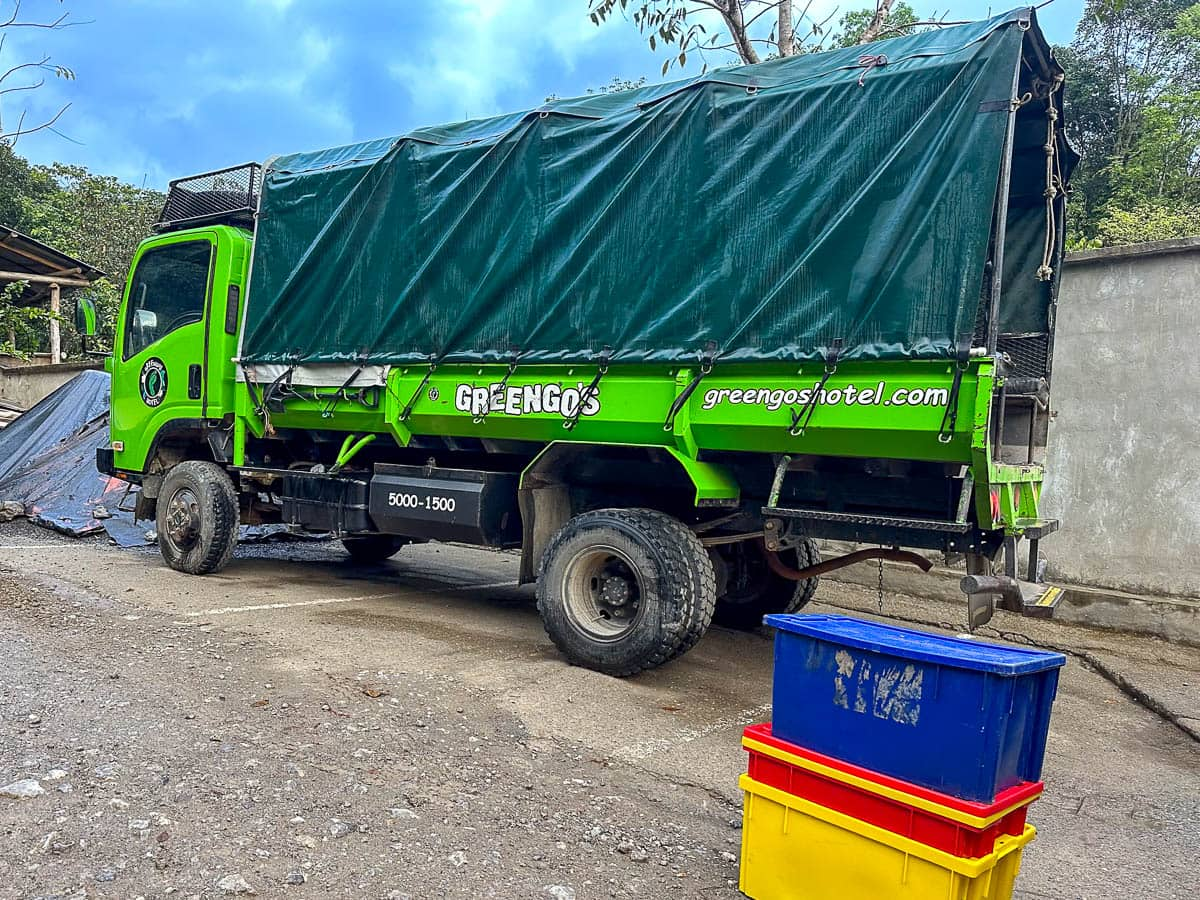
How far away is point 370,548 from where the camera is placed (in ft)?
30.2

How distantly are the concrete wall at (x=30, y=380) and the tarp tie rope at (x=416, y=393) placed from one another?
1107cm

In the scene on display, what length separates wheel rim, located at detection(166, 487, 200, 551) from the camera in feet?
25.4

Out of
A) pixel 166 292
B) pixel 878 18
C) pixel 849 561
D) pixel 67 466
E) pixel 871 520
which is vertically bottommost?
pixel 67 466

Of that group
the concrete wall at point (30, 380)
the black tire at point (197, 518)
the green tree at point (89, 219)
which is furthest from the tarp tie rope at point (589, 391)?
the green tree at point (89, 219)

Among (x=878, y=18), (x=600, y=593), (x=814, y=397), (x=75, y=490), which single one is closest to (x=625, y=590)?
(x=600, y=593)

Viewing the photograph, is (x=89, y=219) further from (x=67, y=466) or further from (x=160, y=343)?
(x=160, y=343)

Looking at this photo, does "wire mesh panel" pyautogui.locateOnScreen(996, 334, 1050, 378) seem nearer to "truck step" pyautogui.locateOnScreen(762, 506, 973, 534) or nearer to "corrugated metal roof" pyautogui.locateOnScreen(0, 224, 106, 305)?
"truck step" pyautogui.locateOnScreen(762, 506, 973, 534)

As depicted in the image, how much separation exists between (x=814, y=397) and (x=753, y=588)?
7.68ft

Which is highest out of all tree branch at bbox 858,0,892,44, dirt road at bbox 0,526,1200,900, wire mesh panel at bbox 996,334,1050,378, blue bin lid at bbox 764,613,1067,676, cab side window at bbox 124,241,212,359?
tree branch at bbox 858,0,892,44

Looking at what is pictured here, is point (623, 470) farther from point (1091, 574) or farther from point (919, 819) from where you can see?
point (1091, 574)

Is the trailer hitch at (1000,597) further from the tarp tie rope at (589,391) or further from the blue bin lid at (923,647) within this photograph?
the tarp tie rope at (589,391)

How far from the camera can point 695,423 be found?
16.5 ft

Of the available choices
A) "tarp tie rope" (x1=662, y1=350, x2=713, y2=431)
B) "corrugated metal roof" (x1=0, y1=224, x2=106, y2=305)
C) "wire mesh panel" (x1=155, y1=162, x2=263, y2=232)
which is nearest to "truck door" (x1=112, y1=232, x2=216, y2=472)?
"wire mesh panel" (x1=155, y1=162, x2=263, y2=232)

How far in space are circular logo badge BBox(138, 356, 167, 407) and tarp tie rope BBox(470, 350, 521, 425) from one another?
362 cm
